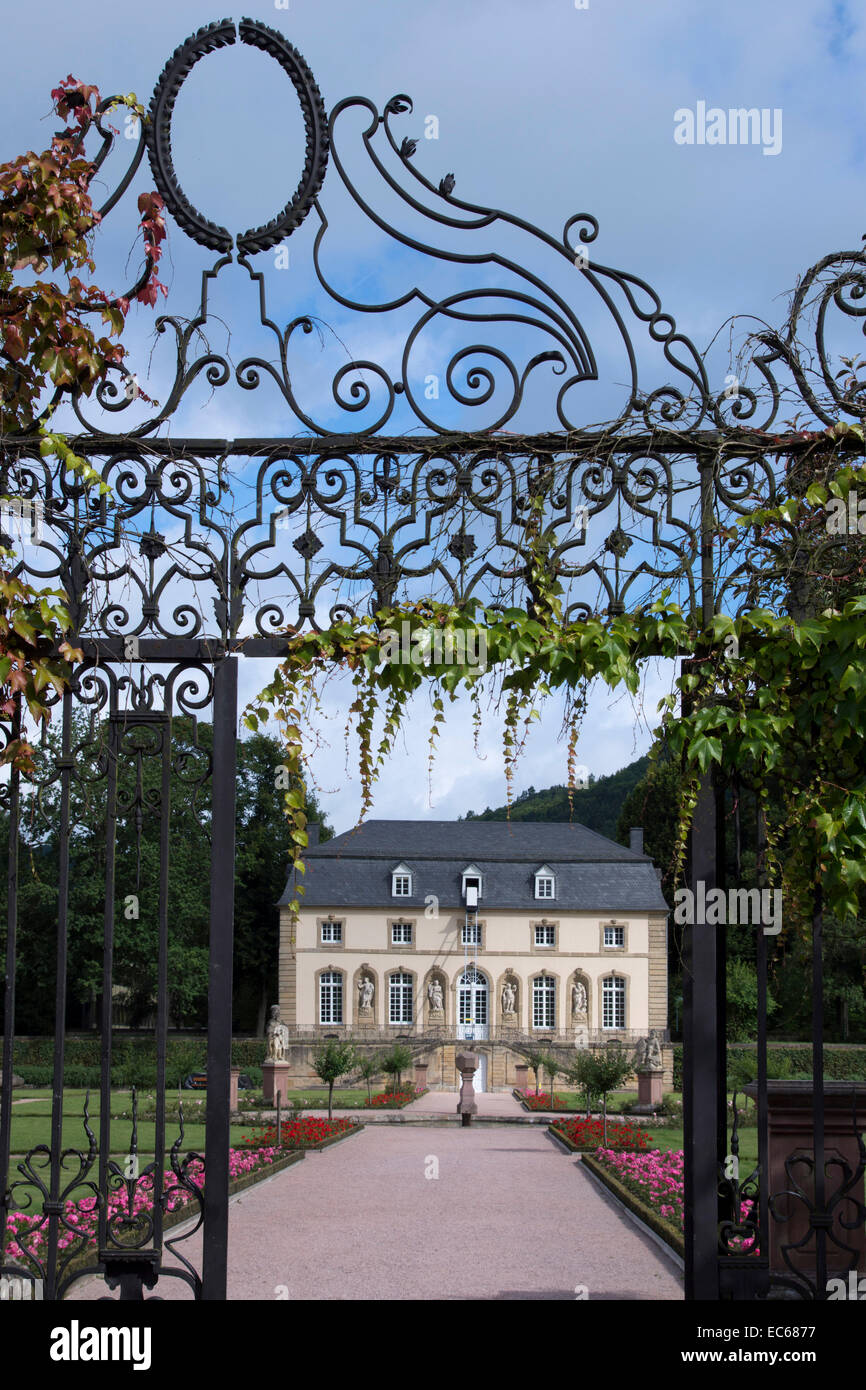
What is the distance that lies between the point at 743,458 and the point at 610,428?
512 mm

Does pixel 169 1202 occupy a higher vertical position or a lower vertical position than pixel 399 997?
higher

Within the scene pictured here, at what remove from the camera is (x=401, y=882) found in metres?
38.1

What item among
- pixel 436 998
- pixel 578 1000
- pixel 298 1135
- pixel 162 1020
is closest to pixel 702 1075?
pixel 162 1020

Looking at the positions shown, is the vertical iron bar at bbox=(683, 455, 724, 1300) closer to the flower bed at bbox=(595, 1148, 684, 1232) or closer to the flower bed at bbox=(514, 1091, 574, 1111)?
the flower bed at bbox=(595, 1148, 684, 1232)

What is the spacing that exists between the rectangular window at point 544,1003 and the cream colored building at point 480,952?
0.03 meters

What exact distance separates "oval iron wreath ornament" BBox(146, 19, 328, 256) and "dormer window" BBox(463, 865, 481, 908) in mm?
33749

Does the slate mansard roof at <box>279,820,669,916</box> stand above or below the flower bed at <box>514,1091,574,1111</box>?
above

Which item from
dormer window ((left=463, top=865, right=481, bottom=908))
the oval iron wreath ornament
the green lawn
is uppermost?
the oval iron wreath ornament

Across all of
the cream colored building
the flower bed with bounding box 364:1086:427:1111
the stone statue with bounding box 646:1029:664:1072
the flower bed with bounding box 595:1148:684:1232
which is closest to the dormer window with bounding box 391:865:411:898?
the cream colored building

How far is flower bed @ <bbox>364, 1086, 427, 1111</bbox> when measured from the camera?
22317 millimetres

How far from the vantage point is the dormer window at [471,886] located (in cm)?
3734

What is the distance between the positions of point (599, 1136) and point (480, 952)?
2109 cm

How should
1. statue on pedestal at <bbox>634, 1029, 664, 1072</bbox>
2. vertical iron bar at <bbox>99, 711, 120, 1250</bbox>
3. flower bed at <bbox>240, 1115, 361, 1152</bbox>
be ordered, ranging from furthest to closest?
statue on pedestal at <bbox>634, 1029, 664, 1072</bbox> < flower bed at <bbox>240, 1115, 361, 1152</bbox> < vertical iron bar at <bbox>99, 711, 120, 1250</bbox>

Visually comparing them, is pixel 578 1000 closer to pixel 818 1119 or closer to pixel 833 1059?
pixel 833 1059
